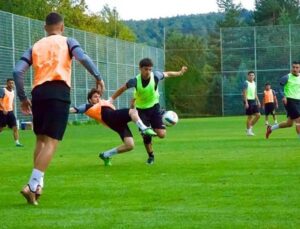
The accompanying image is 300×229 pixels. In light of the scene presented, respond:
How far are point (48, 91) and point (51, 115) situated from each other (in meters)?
0.26

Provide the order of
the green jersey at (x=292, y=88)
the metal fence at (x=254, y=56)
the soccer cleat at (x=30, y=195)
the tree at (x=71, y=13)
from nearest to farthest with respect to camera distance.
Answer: the soccer cleat at (x=30, y=195)
the green jersey at (x=292, y=88)
the metal fence at (x=254, y=56)
the tree at (x=71, y=13)

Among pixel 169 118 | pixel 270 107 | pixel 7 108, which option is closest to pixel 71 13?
pixel 270 107

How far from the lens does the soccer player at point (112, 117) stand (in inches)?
591

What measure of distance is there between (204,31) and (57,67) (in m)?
103

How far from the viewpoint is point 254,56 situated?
68.1 m

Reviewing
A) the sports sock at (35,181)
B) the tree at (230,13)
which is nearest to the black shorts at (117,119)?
the sports sock at (35,181)

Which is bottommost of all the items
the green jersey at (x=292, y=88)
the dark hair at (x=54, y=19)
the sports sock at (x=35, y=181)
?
the sports sock at (x=35, y=181)

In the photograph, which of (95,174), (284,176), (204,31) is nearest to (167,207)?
(284,176)

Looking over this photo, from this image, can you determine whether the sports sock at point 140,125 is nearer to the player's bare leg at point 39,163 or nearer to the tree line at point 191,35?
the player's bare leg at point 39,163

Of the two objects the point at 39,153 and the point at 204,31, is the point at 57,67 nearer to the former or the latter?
the point at 39,153

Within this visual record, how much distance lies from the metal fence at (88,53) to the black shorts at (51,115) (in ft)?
108

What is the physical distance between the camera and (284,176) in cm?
1191

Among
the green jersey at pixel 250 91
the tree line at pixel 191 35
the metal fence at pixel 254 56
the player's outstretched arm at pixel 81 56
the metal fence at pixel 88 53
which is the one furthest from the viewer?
the tree line at pixel 191 35

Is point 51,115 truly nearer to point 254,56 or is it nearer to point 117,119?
point 117,119
